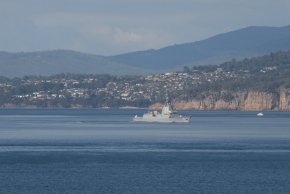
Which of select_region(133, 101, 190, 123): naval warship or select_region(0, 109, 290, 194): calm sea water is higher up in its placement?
select_region(133, 101, 190, 123): naval warship

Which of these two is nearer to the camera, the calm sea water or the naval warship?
the calm sea water

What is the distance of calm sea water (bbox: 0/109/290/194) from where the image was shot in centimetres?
6391
